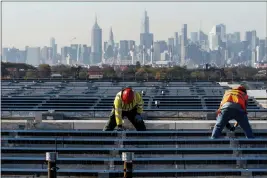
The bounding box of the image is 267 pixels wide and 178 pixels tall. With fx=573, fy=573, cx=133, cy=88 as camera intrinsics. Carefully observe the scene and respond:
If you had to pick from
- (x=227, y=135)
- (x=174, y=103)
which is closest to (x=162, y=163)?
(x=227, y=135)

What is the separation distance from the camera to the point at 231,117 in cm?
999

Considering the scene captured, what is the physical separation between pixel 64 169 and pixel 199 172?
200 centimetres

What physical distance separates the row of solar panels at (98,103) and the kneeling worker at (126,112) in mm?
8051

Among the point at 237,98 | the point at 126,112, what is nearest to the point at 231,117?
the point at 237,98

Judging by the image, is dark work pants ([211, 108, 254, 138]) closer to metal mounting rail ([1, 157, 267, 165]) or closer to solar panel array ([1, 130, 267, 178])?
solar panel array ([1, 130, 267, 178])

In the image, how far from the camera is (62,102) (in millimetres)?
20906

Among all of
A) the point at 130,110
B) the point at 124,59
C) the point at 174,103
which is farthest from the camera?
the point at 124,59

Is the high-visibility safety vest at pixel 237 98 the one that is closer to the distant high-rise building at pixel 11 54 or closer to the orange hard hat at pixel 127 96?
the orange hard hat at pixel 127 96

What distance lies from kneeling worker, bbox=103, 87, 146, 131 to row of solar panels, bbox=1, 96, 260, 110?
8051 mm

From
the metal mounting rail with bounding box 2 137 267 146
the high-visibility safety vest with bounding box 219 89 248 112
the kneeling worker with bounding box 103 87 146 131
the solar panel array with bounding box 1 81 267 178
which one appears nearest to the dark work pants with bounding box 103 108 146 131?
the kneeling worker with bounding box 103 87 146 131

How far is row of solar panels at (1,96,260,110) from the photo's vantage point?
1945 centimetres

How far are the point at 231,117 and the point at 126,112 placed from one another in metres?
2.07

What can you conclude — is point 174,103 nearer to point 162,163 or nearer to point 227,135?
point 227,135

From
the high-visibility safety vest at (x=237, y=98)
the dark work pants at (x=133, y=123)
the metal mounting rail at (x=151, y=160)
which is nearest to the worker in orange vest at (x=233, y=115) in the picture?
the high-visibility safety vest at (x=237, y=98)
